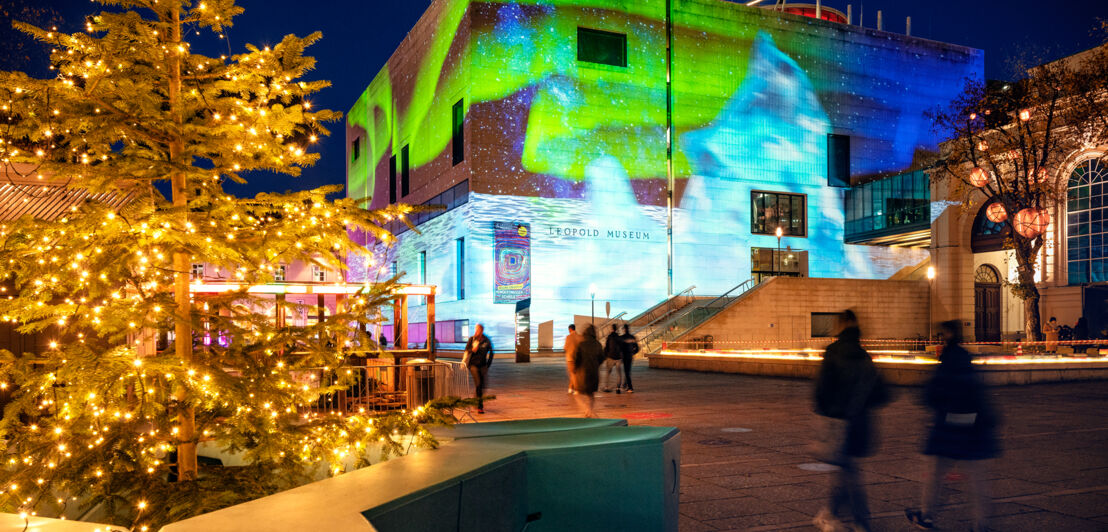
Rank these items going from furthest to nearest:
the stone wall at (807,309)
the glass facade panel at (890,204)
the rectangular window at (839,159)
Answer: the rectangular window at (839,159) < the glass facade panel at (890,204) < the stone wall at (807,309)

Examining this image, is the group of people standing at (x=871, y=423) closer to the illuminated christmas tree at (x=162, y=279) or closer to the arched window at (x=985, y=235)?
the illuminated christmas tree at (x=162, y=279)

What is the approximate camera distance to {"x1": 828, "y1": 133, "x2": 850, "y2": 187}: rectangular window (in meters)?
53.0

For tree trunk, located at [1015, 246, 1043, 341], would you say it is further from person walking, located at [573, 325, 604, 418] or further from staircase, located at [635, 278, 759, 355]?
person walking, located at [573, 325, 604, 418]

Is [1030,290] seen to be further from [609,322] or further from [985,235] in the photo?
[609,322]

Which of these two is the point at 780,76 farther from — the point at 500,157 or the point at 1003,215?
Answer: the point at 1003,215

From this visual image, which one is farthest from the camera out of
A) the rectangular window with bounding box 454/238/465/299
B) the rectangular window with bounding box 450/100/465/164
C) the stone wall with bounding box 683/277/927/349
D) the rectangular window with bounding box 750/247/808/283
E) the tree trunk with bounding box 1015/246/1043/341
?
the rectangular window with bounding box 750/247/808/283

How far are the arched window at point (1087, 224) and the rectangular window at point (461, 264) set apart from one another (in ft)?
106

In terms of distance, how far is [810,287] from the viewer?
1619 inches

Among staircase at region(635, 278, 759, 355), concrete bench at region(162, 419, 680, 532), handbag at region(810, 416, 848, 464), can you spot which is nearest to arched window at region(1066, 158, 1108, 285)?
staircase at region(635, 278, 759, 355)

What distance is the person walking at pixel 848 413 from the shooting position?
18.5ft

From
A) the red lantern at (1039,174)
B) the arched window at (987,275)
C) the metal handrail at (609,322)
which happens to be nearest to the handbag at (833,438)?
the red lantern at (1039,174)

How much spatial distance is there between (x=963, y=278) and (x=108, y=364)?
45.8 meters

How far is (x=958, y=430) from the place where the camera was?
19.0 feet

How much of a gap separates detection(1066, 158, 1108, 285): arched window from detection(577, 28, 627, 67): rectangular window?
2581 centimetres
